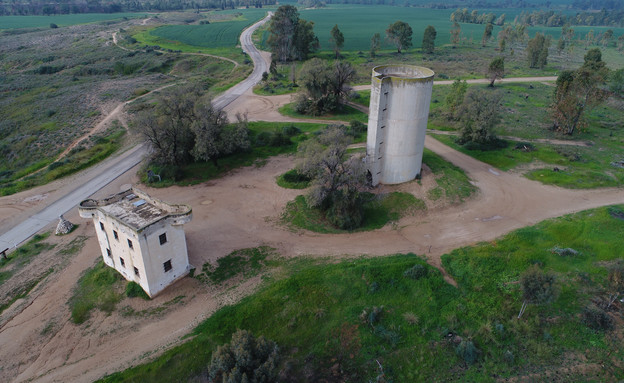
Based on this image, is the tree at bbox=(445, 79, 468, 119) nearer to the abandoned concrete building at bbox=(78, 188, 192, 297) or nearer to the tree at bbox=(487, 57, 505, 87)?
the tree at bbox=(487, 57, 505, 87)

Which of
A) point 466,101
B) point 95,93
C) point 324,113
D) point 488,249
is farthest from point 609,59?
point 95,93

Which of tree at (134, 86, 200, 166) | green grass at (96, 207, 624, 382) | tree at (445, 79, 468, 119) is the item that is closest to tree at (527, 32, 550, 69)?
tree at (445, 79, 468, 119)

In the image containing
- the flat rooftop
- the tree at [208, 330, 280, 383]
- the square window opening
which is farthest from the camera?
the square window opening

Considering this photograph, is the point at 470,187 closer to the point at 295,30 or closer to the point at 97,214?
the point at 97,214

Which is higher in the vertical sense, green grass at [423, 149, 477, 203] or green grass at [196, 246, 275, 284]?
green grass at [423, 149, 477, 203]

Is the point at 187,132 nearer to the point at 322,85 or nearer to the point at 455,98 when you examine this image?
the point at 322,85

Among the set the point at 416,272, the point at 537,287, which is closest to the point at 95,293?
the point at 416,272

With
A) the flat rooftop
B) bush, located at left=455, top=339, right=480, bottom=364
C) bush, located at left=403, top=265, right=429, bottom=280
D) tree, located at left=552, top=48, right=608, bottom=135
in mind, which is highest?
tree, located at left=552, top=48, right=608, bottom=135
